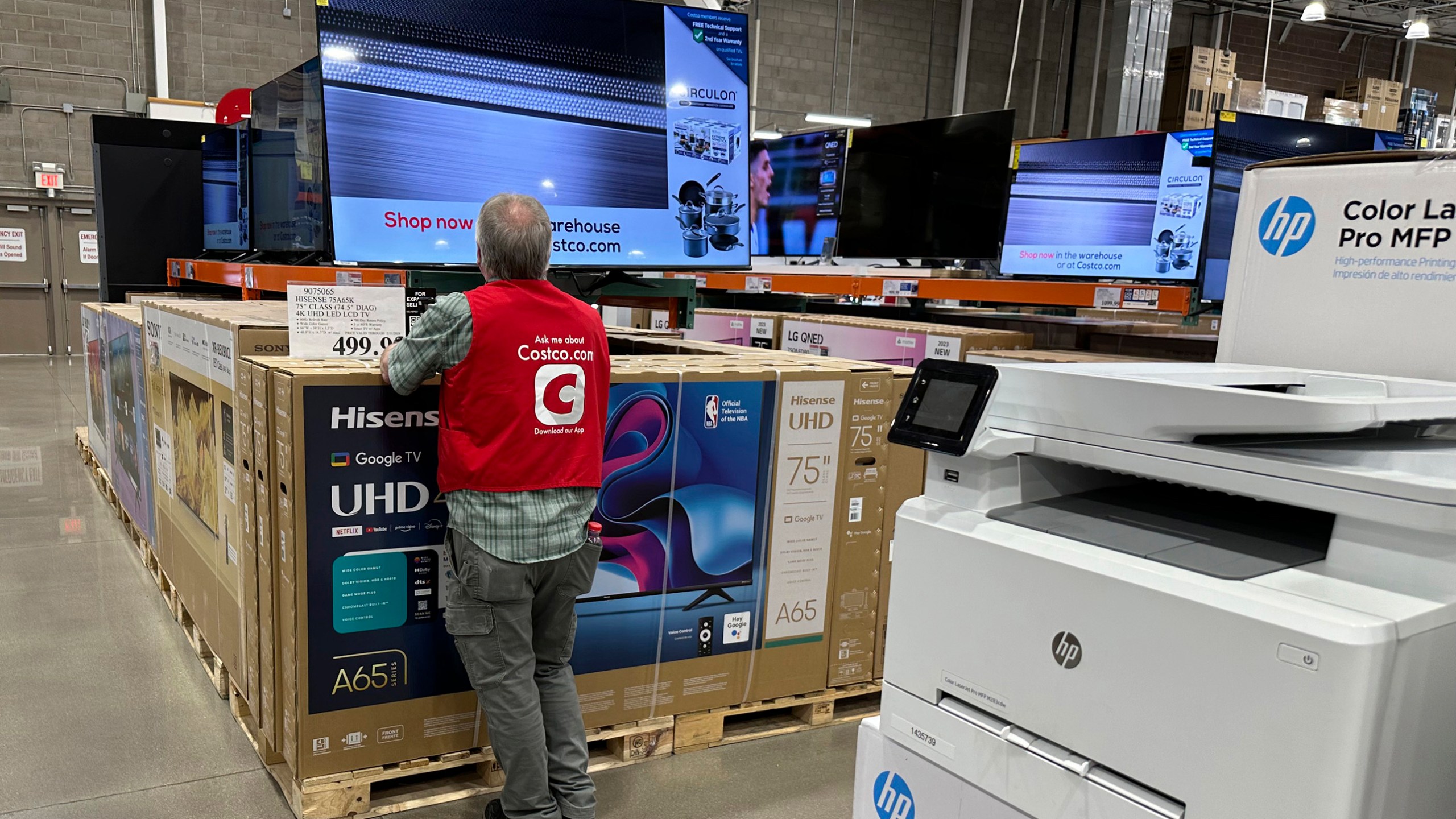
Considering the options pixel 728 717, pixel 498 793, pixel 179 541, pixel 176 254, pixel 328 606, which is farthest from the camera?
pixel 176 254

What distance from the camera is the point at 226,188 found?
6188mm

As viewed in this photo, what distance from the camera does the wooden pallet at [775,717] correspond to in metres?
3.29

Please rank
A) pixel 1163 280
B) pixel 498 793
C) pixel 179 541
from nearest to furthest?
1. pixel 498 793
2. pixel 179 541
3. pixel 1163 280

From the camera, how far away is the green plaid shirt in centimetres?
241

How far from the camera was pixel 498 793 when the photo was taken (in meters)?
2.92

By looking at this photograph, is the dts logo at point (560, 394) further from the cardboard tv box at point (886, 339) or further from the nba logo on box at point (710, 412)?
the cardboard tv box at point (886, 339)

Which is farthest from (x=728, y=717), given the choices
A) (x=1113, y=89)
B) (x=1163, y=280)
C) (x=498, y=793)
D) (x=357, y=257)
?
(x=1113, y=89)

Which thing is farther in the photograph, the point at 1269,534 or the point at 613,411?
the point at 613,411

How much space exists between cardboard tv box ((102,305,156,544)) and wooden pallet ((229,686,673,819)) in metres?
1.78

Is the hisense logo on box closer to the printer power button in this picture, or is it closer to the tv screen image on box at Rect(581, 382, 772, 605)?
the tv screen image on box at Rect(581, 382, 772, 605)

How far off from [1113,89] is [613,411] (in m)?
11.8

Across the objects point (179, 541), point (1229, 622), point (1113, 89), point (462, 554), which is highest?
point (1113, 89)

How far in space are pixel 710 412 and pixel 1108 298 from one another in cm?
230

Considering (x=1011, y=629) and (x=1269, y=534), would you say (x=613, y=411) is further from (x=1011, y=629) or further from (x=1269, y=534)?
(x=1269, y=534)
